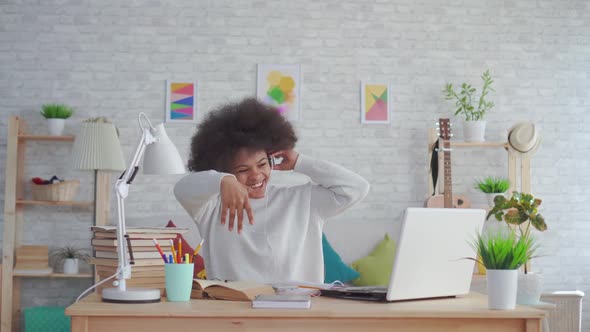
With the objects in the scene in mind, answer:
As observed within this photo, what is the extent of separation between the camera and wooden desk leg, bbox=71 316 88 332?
150 cm

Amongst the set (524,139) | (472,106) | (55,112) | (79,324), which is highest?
(472,106)

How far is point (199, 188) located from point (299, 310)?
0.62 metres

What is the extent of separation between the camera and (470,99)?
488cm

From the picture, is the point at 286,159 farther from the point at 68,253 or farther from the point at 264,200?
the point at 68,253

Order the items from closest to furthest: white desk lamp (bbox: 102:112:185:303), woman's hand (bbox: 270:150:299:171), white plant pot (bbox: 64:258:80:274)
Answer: white desk lamp (bbox: 102:112:185:303) < woman's hand (bbox: 270:150:299:171) < white plant pot (bbox: 64:258:80:274)

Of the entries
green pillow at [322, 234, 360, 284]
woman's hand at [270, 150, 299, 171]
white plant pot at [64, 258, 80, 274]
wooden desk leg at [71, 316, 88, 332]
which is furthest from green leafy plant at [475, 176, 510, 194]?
wooden desk leg at [71, 316, 88, 332]

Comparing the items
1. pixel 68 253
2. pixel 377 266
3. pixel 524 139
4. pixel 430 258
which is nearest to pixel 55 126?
pixel 68 253

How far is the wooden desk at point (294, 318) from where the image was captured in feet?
4.95

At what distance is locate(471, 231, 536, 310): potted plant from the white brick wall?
3.29m

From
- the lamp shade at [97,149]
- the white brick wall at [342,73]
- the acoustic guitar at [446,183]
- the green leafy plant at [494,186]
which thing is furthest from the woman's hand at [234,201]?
the green leafy plant at [494,186]

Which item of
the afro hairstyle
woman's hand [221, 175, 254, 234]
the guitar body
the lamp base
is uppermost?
the afro hairstyle

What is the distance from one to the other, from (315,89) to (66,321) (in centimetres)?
226

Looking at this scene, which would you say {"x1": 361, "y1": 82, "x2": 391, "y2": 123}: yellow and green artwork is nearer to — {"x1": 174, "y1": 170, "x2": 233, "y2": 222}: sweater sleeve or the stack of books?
{"x1": 174, "y1": 170, "x2": 233, "y2": 222}: sweater sleeve

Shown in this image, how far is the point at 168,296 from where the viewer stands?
5.51 ft
